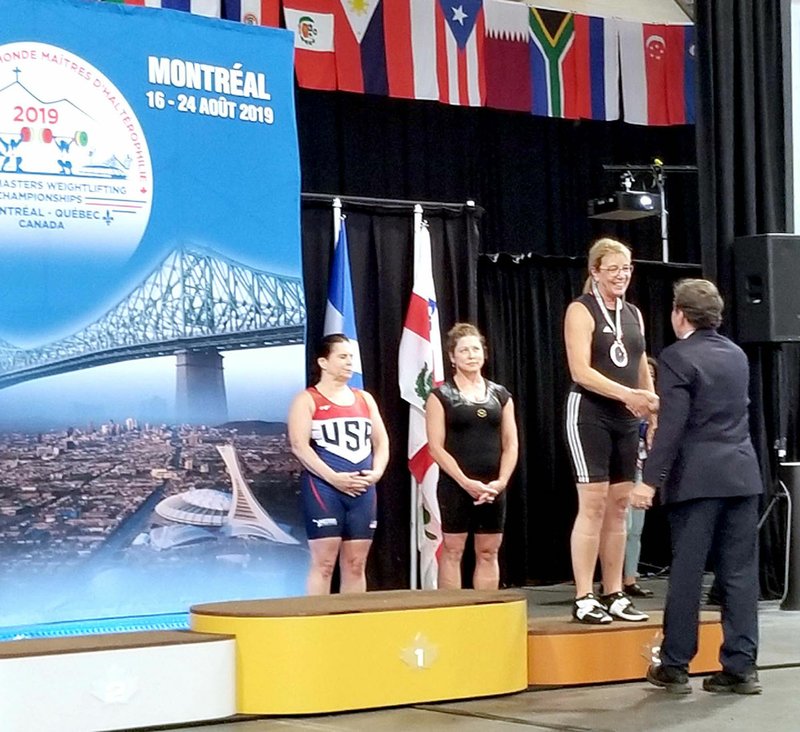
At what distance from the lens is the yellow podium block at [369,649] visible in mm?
3986

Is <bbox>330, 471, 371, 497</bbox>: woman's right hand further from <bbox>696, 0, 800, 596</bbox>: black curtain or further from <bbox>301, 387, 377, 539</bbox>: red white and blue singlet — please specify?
<bbox>696, 0, 800, 596</bbox>: black curtain

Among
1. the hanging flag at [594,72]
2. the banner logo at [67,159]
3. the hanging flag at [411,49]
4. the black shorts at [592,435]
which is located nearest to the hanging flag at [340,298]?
the banner logo at [67,159]

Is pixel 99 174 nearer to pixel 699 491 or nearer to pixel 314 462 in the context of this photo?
pixel 314 462

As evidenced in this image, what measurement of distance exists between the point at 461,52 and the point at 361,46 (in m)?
0.67

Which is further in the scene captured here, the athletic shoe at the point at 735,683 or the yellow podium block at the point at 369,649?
the athletic shoe at the point at 735,683

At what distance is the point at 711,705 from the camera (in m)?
4.06

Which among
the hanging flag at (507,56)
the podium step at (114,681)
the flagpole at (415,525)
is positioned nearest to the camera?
the podium step at (114,681)

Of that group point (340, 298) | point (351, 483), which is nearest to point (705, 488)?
point (351, 483)

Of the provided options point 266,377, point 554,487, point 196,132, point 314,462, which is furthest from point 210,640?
point 554,487

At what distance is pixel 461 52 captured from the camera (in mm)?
7844

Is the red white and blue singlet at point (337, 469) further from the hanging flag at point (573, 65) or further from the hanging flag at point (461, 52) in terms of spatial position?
the hanging flag at point (573, 65)

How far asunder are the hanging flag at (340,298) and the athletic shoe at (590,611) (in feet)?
6.29

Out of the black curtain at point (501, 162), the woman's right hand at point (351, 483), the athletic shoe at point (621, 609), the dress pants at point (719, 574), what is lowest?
the athletic shoe at point (621, 609)

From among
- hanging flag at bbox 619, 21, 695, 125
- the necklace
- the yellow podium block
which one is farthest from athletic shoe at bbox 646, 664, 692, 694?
hanging flag at bbox 619, 21, 695, 125
